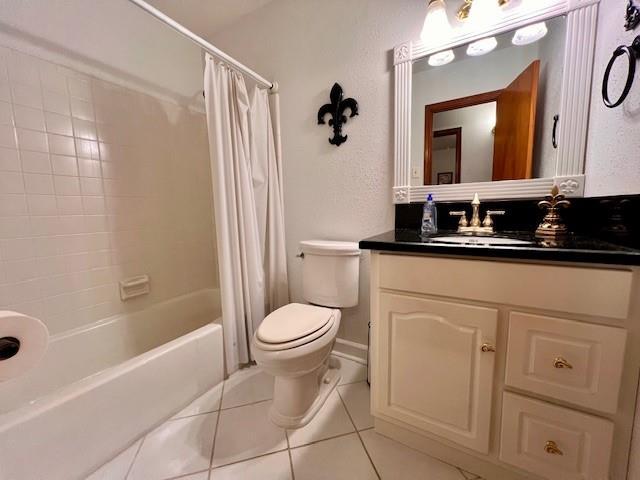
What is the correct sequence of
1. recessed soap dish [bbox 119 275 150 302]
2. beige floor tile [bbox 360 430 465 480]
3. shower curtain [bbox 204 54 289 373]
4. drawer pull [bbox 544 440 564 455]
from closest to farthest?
drawer pull [bbox 544 440 564 455]
beige floor tile [bbox 360 430 465 480]
shower curtain [bbox 204 54 289 373]
recessed soap dish [bbox 119 275 150 302]

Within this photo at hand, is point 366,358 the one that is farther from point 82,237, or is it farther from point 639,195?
point 82,237

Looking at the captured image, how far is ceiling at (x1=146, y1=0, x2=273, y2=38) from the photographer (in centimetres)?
158

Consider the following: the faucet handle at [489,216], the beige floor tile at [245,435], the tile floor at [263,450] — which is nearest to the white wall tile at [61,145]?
the tile floor at [263,450]

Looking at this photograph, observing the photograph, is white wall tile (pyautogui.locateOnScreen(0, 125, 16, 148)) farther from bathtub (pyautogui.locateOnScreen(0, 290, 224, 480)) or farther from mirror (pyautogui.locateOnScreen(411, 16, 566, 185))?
mirror (pyautogui.locateOnScreen(411, 16, 566, 185))

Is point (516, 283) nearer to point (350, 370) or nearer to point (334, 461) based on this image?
point (334, 461)

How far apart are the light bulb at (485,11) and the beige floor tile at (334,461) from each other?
187cm

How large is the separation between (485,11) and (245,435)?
2.08 meters

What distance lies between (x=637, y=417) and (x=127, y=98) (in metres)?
2.55

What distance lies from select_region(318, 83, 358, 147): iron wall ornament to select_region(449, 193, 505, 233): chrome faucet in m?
0.77

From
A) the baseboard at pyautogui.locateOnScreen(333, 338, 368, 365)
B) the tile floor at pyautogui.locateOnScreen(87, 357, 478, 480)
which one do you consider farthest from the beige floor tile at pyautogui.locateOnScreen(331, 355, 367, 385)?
the tile floor at pyautogui.locateOnScreen(87, 357, 478, 480)

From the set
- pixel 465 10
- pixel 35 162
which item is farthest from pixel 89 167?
pixel 465 10

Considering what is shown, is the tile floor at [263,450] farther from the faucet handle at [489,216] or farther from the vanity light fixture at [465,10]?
the vanity light fixture at [465,10]

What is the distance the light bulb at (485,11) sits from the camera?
1062mm

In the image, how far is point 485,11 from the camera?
3.52 feet
